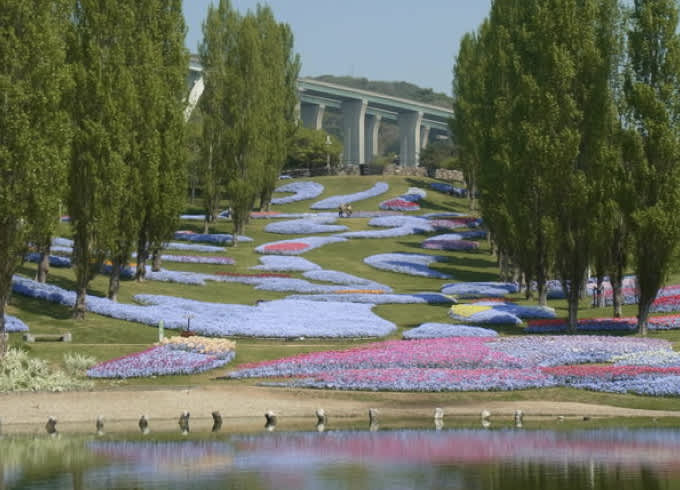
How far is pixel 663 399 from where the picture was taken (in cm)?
3198

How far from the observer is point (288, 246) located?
76688 millimetres

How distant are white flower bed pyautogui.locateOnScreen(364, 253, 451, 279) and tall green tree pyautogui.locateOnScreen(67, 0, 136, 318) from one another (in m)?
26.5

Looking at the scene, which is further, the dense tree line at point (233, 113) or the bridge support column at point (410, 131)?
the bridge support column at point (410, 131)

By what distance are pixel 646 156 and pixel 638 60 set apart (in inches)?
186

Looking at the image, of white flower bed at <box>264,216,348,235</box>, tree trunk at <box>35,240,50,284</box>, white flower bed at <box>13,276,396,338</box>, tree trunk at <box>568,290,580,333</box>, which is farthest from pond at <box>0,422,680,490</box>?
white flower bed at <box>264,216,348,235</box>

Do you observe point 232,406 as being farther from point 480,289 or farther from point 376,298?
point 480,289

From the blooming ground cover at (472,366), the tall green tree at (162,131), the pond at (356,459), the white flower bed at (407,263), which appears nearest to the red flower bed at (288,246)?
the white flower bed at (407,263)

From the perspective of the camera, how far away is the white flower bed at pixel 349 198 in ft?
334

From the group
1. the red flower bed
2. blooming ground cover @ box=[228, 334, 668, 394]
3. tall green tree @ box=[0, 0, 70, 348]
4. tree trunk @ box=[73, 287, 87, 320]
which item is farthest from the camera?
the red flower bed

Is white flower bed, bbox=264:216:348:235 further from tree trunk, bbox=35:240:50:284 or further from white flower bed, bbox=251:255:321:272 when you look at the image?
tree trunk, bbox=35:240:50:284

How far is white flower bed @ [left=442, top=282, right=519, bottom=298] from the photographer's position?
62438 mm

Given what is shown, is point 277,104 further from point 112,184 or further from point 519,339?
point 519,339

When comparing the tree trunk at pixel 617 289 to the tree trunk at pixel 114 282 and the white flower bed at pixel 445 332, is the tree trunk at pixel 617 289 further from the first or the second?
the tree trunk at pixel 114 282

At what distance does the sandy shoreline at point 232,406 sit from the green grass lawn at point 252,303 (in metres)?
1.36
